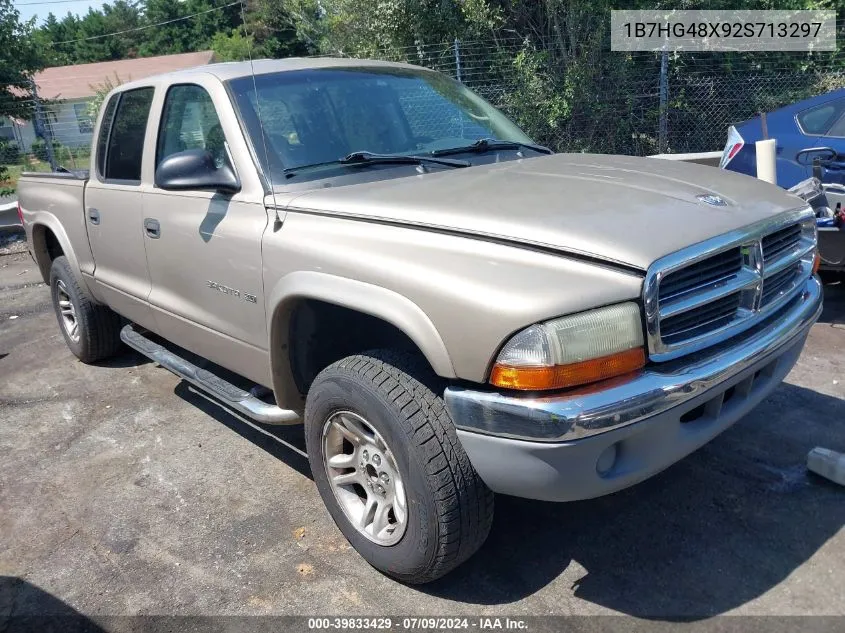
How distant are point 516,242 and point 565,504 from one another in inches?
57.4

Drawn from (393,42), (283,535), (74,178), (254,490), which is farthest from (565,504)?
(393,42)

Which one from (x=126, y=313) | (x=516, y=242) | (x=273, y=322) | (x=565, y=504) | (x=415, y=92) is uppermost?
(x=415, y=92)

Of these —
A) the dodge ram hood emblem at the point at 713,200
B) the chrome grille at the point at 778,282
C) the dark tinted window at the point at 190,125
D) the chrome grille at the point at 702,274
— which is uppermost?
the dark tinted window at the point at 190,125

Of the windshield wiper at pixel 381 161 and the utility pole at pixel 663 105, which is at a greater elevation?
the windshield wiper at pixel 381 161

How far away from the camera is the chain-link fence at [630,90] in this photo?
414 inches

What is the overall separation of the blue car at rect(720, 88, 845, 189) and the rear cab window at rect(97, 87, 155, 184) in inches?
182

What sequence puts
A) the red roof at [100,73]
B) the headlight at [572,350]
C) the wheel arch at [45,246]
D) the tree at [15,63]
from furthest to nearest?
the red roof at [100,73], the tree at [15,63], the wheel arch at [45,246], the headlight at [572,350]

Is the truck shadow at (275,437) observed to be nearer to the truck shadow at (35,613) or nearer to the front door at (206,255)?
Result: the front door at (206,255)

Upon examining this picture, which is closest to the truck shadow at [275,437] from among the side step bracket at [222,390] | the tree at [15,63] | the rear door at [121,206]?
the side step bracket at [222,390]

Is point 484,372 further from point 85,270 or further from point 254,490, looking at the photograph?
point 85,270

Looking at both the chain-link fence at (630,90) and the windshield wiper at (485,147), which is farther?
the chain-link fence at (630,90)

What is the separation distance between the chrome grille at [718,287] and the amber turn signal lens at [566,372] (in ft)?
0.33

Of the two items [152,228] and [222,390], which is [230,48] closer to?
[152,228]

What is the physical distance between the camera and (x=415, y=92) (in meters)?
3.83
